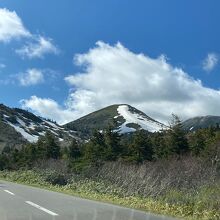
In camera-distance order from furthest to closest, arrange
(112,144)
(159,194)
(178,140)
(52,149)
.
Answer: (52,149), (112,144), (178,140), (159,194)

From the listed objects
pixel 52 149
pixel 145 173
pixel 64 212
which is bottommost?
pixel 64 212

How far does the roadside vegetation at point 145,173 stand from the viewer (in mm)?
15930

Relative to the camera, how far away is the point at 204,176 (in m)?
21.3

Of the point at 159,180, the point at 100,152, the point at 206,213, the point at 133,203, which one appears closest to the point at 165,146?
the point at 100,152

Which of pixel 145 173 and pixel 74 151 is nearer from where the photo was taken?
pixel 145 173

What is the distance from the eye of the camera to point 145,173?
25516 millimetres

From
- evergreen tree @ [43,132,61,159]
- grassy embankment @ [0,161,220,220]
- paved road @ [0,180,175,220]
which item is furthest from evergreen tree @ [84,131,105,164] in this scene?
paved road @ [0,180,175,220]

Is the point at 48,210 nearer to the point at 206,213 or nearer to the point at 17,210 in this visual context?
the point at 17,210

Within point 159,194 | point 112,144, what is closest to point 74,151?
point 112,144

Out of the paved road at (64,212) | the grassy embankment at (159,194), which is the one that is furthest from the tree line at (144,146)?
the paved road at (64,212)

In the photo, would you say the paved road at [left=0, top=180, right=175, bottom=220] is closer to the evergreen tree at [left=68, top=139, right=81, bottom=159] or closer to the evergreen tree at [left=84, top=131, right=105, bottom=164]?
the evergreen tree at [left=84, top=131, right=105, bottom=164]

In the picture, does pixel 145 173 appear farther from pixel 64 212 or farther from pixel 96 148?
pixel 96 148

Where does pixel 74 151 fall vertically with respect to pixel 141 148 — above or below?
above

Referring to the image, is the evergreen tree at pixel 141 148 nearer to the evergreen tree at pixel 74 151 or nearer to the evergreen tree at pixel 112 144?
the evergreen tree at pixel 112 144
